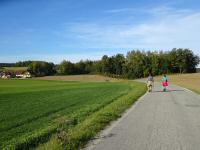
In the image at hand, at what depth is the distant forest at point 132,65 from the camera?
14062 cm

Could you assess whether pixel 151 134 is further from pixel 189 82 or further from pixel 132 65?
pixel 132 65

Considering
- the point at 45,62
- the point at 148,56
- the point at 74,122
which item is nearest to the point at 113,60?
the point at 148,56

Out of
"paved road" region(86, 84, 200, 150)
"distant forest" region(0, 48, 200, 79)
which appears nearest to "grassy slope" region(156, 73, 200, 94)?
"paved road" region(86, 84, 200, 150)

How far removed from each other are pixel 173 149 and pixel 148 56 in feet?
457

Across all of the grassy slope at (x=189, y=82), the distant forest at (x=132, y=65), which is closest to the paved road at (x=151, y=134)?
the grassy slope at (x=189, y=82)

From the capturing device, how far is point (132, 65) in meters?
144

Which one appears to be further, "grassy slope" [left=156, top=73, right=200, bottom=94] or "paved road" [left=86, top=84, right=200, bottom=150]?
"grassy slope" [left=156, top=73, right=200, bottom=94]

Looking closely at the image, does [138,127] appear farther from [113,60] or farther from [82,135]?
[113,60]

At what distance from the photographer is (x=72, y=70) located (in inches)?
6245

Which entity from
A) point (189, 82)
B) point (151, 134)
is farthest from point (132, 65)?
point (151, 134)

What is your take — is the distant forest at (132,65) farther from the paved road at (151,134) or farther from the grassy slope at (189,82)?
the paved road at (151,134)

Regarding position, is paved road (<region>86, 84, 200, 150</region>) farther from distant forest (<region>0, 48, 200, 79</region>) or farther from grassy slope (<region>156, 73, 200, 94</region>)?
distant forest (<region>0, 48, 200, 79</region>)

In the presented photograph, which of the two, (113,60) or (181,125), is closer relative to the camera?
(181,125)

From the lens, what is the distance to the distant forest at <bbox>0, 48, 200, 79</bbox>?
14062 centimetres
